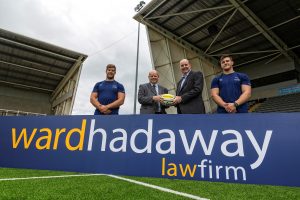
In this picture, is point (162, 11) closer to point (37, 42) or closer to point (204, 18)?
point (204, 18)

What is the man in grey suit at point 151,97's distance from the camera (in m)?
3.85

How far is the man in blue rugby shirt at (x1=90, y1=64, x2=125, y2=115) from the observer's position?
3.77 metres

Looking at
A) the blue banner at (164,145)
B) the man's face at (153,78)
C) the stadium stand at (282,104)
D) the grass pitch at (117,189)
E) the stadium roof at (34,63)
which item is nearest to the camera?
the grass pitch at (117,189)

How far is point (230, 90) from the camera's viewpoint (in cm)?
327

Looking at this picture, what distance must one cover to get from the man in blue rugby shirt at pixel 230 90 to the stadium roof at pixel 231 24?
1274 centimetres

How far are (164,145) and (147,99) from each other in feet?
4.49

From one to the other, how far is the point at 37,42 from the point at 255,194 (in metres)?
21.8

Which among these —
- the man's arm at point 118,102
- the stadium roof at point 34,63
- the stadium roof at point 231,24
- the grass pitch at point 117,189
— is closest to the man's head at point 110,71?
the man's arm at point 118,102

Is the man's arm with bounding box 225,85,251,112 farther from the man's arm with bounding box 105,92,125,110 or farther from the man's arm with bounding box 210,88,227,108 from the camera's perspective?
the man's arm with bounding box 105,92,125,110

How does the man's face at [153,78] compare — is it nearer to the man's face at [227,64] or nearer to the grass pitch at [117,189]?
the man's face at [227,64]

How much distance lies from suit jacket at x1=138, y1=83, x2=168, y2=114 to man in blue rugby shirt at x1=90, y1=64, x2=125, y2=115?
33 cm

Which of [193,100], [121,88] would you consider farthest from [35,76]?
[193,100]

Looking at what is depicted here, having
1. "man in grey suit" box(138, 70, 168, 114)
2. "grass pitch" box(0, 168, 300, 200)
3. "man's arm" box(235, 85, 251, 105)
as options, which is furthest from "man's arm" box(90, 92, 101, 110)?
"man's arm" box(235, 85, 251, 105)

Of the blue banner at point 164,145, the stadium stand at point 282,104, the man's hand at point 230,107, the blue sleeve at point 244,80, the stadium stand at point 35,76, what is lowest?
the blue banner at point 164,145
